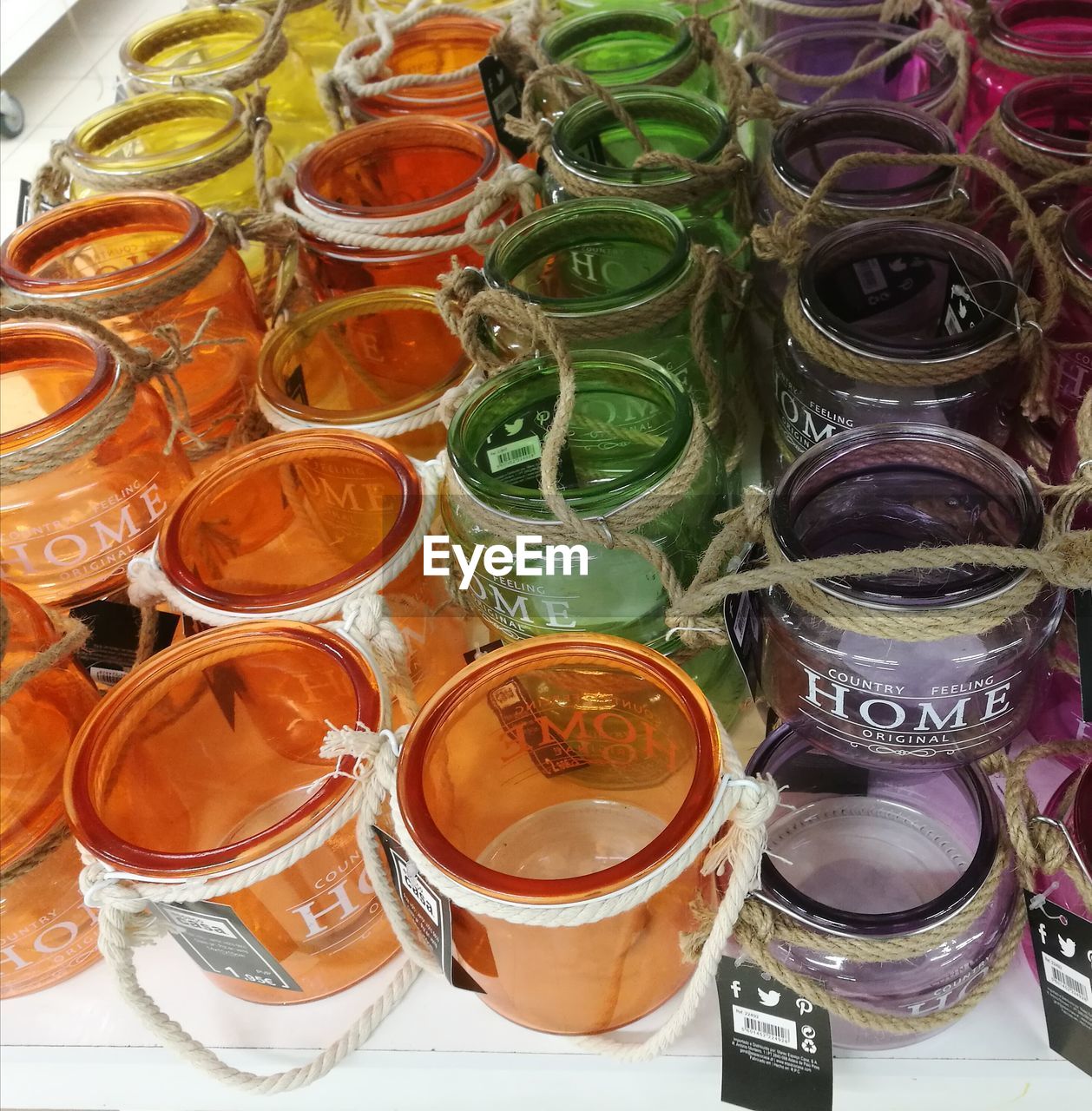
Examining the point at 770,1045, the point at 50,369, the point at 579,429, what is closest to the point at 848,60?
the point at 579,429

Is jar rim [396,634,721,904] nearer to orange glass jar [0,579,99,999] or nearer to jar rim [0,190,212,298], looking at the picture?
orange glass jar [0,579,99,999]

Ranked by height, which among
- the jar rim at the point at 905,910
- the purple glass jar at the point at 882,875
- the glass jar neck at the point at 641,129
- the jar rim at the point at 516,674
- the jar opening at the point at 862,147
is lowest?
the purple glass jar at the point at 882,875

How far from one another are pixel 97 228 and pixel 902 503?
74cm

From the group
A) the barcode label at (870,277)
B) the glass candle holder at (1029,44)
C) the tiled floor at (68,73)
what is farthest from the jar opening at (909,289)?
the tiled floor at (68,73)

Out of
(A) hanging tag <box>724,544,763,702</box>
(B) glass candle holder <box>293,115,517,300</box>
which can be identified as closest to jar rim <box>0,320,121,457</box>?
(B) glass candle holder <box>293,115,517,300</box>

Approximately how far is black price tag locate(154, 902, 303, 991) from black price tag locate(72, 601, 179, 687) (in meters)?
0.25

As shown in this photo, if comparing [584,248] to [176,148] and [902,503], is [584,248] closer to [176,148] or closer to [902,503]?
[902,503]

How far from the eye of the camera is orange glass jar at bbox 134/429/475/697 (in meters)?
0.66

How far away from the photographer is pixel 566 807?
0.71 meters

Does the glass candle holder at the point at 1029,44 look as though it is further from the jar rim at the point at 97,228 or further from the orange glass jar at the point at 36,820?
the orange glass jar at the point at 36,820

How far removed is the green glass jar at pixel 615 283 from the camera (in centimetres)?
70

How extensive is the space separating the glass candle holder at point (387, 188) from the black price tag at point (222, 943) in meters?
0.56

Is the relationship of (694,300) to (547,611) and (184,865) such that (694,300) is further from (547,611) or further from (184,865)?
(184,865)

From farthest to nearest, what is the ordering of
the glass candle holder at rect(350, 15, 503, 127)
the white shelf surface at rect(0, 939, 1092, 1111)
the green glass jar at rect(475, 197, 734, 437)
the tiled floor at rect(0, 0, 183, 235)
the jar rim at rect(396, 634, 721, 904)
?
the tiled floor at rect(0, 0, 183, 235) < the glass candle holder at rect(350, 15, 503, 127) < the green glass jar at rect(475, 197, 734, 437) < the white shelf surface at rect(0, 939, 1092, 1111) < the jar rim at rect(396, 634, 721, 904)
